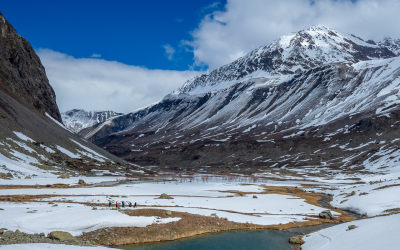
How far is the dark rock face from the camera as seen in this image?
444 ft

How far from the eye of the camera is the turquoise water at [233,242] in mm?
31594

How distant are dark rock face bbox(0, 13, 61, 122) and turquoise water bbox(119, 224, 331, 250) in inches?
4863

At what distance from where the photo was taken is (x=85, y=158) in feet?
417

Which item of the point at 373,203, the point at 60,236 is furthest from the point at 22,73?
the point at 373,203

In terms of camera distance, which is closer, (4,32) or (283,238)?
(283,238)

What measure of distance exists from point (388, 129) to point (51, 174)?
199695 millimetres

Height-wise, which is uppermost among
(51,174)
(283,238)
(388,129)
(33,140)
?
(388,129)

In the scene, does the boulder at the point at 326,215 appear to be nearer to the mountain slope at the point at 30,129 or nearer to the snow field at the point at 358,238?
the snow field at the point at 358,238

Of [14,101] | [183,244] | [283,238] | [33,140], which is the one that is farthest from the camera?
[14,101]

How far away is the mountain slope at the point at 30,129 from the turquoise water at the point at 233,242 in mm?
58134

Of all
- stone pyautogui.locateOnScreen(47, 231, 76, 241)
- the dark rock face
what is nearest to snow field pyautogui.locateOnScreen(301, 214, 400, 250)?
stone pyautogui.locateOnScreen(47, 231, 76, 241)

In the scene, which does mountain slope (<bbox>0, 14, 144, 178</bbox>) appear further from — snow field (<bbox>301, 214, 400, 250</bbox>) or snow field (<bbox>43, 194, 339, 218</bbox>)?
snow field (<bbox>301, 214, 400, 250</bbox>)

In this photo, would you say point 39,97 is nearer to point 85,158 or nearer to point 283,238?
point 85,158

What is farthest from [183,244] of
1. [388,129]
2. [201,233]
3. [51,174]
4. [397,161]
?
[388,129]
